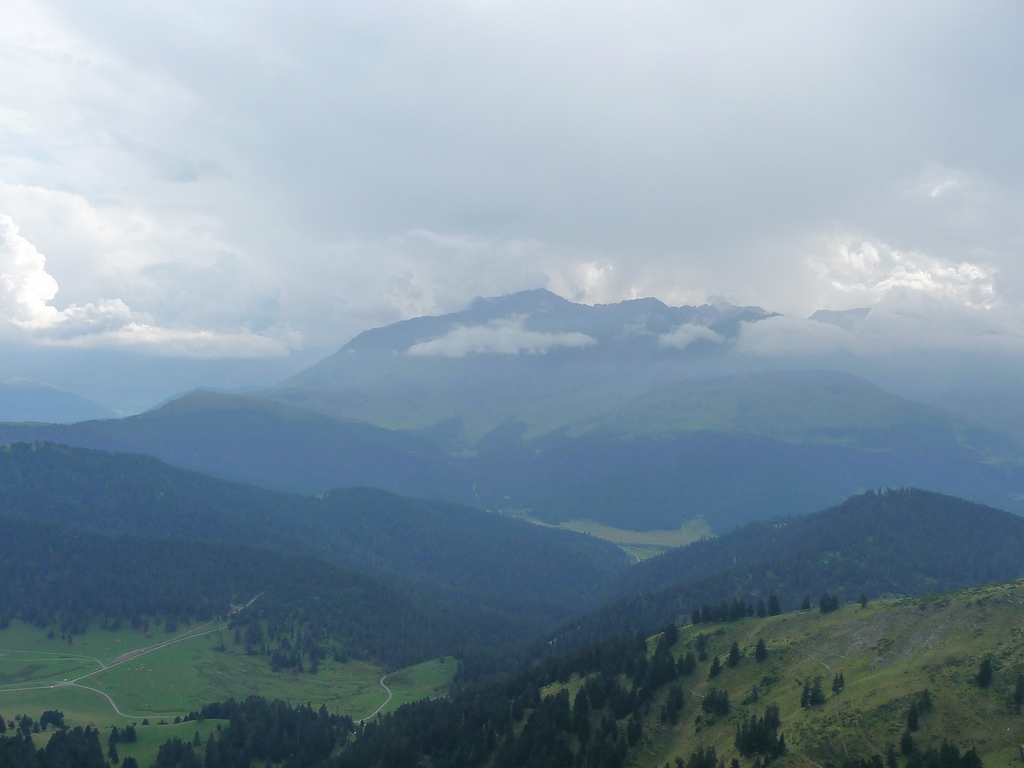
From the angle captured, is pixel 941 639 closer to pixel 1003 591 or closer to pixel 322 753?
pixel 1003 591

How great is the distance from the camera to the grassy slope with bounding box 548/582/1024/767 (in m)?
90.3

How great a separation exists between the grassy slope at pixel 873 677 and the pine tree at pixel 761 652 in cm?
101

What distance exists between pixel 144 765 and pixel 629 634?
334 ft

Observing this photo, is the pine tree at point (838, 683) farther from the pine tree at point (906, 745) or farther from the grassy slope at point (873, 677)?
the pine tree at point (906, 745)

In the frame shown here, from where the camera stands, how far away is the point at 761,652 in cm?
12488

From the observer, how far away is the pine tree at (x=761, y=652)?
408 feet

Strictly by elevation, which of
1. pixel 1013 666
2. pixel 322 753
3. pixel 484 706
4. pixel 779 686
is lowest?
pixel 322 753

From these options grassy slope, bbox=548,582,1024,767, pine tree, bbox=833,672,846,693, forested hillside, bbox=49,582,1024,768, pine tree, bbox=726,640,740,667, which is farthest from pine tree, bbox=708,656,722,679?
pine tree, bbox=833,672,846,693

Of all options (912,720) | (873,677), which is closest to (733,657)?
(873,677)

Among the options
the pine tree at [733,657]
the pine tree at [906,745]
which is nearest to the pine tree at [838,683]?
the pine tree at [906,745]

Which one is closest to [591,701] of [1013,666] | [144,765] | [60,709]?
[1013,666]

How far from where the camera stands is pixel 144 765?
154 metres

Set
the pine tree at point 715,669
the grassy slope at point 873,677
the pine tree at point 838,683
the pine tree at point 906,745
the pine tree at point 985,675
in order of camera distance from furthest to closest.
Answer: the pine tree at point 715,669
the pine tree at point 838,683
the pine tree at point 985,675
the grassy slope at point 873,677
the pine tree at point 906,745

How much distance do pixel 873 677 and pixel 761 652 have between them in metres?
20.9
